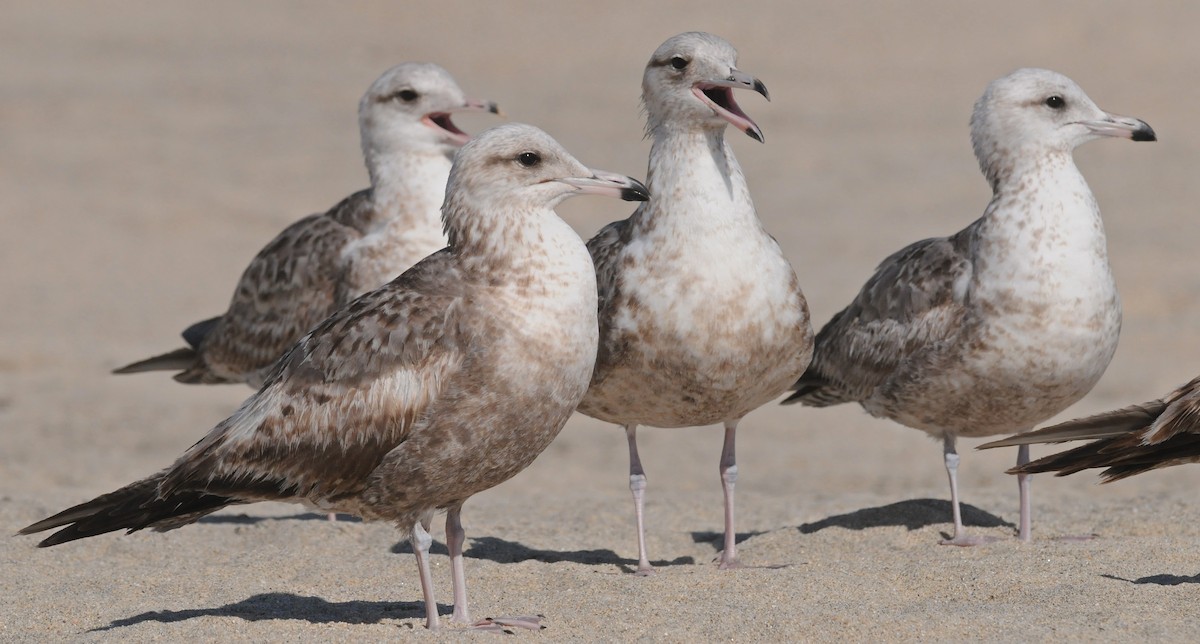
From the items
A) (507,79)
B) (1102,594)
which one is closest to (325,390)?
(1102,594)

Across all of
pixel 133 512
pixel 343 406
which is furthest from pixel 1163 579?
pixel 133 512

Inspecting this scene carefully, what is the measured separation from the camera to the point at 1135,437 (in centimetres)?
682

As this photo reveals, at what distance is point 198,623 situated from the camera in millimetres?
6555

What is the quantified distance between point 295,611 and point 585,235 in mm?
12146

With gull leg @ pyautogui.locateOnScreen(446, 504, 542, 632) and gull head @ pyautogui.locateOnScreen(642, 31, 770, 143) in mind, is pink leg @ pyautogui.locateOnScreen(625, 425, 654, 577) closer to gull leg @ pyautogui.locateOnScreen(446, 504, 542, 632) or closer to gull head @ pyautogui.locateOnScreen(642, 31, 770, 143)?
gull leg @ pyautogui.locateOnScreen(446, 504, 542, 632)

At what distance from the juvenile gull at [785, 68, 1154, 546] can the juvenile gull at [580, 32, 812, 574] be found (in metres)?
0.90

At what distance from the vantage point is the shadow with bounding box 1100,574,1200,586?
6.89 meters

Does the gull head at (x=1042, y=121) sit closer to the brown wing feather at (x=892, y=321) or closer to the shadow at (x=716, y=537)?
the brown wing feather at (x=892, y=321)

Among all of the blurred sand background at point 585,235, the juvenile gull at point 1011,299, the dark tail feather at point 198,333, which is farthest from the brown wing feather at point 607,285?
the dark tail feather at point 198,333

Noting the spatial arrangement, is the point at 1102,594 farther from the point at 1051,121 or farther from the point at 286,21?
the point at 286,21

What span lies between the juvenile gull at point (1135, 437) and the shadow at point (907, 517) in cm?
163

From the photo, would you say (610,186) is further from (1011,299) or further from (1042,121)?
(1042,121)

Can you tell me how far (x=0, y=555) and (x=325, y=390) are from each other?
2.51 meters

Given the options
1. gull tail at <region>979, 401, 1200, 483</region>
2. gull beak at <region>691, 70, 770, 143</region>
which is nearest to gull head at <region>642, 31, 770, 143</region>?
gull beak at <region>691, 70, 770, 143</region>
